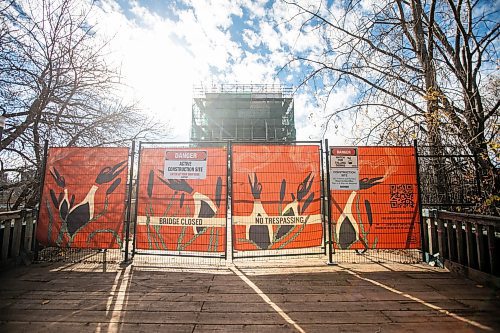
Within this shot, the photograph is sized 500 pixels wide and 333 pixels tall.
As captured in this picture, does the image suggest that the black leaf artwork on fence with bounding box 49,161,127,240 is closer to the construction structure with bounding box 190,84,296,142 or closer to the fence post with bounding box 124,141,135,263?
the fence post with bounding box 124,141,135,263

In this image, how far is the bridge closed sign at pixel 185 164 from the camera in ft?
15.3

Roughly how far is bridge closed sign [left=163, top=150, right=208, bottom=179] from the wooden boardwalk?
1.78 meters

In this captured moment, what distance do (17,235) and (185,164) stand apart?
3.35 meters

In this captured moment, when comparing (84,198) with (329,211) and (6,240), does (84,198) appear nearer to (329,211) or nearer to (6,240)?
(6,240)

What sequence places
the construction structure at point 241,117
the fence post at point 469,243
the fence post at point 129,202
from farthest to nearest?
the construction structure at point 241,117, the fence post at point 129,202, the fence post at point 469,243

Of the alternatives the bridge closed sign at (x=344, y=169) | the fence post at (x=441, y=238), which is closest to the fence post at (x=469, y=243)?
the fence post at (x=441, y=238)

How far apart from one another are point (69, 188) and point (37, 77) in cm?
266

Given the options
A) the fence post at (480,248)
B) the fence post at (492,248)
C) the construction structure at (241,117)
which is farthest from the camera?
the construction structure at (241,117)

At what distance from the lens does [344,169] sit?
4.71 meters

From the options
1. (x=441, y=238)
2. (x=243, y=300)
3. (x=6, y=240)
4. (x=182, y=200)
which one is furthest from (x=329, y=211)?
(x=6, y=240)

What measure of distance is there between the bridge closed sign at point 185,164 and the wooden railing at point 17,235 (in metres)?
2.79

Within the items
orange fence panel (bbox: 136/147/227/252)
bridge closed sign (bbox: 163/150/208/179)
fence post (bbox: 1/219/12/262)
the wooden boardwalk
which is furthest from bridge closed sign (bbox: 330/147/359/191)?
fence post (bbox: 1/219/12/262)

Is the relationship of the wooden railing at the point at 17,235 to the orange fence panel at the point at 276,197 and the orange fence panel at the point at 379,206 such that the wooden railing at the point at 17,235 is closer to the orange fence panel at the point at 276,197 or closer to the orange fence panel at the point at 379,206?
the orange fence panel at the point at 276,197

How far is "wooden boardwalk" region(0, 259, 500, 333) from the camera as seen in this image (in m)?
2.47
